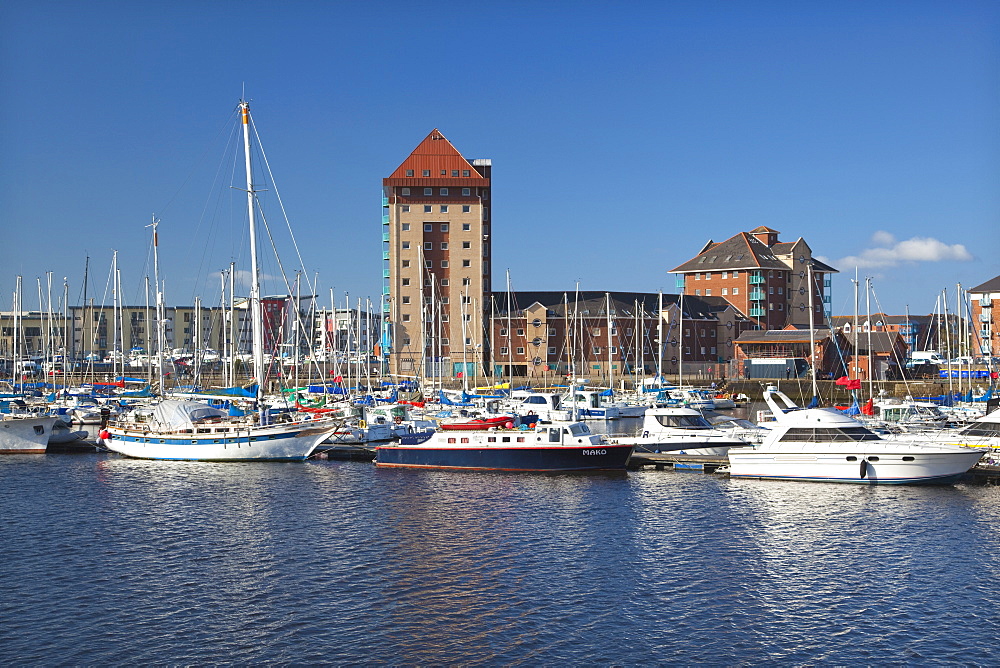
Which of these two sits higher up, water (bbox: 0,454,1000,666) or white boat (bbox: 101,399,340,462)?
white boat (bbox: 101,399,340,462)

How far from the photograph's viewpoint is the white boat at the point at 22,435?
217 ft

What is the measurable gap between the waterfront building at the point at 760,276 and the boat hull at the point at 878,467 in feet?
364

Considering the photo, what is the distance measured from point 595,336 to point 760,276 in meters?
37.2

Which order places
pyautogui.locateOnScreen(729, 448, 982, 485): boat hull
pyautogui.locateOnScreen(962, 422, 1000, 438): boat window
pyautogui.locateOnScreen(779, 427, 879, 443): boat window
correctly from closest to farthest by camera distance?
1. pyautogui.locateOnScreen(729, 448, 982, 485): boat hull
2. pyautogui.locateOnScreen(779, 427, 879, 443): boat window
3. pyautogui.locateOnScreen(962, 422, 1000, 438): boat window

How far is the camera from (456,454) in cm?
5562

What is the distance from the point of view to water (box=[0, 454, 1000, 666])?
25469mm

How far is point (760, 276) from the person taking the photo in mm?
159375

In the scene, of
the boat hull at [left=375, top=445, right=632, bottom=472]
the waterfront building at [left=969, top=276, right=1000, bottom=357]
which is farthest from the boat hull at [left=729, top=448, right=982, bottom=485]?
the waterfront building at [left=969, top=276, right=1000, bottom=357]

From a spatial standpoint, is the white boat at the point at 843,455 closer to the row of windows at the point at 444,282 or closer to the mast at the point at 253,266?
the mast at the point at 253,266

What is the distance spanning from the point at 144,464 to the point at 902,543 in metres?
44.3

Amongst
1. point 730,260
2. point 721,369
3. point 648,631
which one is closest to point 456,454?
point 648,631

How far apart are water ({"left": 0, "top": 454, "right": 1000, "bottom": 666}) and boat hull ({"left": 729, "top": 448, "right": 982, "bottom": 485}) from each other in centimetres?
102

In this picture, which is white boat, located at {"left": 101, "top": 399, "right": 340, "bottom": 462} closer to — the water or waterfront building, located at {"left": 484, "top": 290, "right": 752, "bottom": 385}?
the water

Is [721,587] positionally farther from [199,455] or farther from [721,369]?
[721,369]
